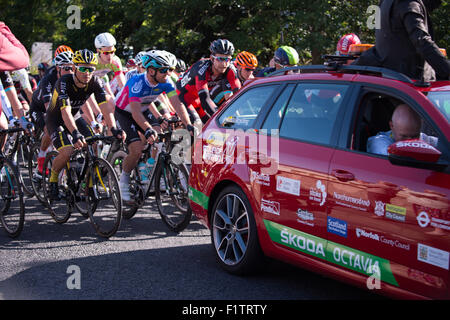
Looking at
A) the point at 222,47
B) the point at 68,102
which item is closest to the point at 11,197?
the point at 68,102

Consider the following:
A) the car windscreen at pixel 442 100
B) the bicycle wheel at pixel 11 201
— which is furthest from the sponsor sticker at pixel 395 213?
the bicycle wheel at pixel 11 201

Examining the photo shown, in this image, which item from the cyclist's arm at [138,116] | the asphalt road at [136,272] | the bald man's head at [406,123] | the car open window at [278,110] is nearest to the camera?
the bald man's head at [406,123]

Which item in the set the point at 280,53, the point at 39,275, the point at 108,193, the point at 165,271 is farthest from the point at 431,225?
the point at 280,53

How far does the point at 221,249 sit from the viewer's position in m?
5.63

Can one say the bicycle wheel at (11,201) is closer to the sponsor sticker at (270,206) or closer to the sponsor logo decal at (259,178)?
the sponsor logo decal at (259,178)

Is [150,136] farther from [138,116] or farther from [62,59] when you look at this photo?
[62,59]

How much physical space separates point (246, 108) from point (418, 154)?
231 centimetres

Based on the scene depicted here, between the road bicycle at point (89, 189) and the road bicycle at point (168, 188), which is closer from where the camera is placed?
the road bicycle at point (89, 189)

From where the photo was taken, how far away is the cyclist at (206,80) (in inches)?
348

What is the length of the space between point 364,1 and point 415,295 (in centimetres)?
1541

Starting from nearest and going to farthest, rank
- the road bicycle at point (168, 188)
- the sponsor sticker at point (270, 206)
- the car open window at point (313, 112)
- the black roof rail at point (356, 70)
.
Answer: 1. the black roof rail at point (356, 70)
2. the car open window at point (313, 112)
3. the sponsor sticker at point (270, 206)
4. the road bicycle at point (168, 188)

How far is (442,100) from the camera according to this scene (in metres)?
4.12

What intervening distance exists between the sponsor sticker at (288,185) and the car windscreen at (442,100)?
1140 mm
